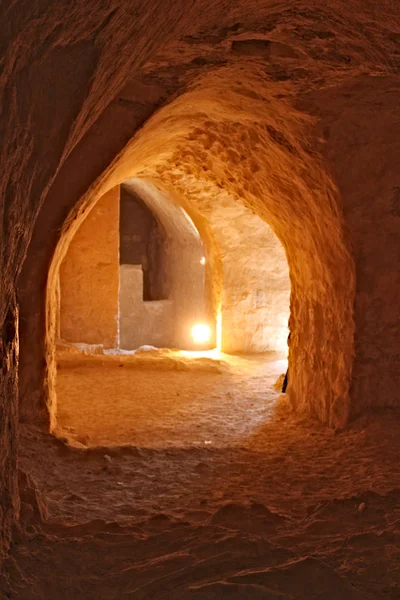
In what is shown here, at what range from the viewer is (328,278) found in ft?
14.4

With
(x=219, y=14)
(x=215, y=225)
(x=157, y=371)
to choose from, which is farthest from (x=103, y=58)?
(x=215, y=225)

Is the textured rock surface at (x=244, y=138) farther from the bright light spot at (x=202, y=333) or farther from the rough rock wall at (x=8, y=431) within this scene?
the bright light spot at (x=202, y=333)

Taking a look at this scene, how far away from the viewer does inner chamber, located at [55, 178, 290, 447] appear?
5.09 meters

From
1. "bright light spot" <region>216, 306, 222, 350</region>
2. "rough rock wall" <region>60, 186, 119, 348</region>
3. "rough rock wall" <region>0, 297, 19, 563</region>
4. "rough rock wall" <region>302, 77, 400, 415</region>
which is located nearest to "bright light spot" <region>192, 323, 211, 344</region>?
"bright light spot" <region>216, 306, 222, 350</region>

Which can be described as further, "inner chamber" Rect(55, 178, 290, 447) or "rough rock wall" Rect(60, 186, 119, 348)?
"rough rock wall" Rect(60, 186, 119, 348)

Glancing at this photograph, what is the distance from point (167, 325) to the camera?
13.0 metres

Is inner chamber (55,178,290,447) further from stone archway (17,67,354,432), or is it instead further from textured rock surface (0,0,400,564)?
textured rock surface (0,0,400,564)

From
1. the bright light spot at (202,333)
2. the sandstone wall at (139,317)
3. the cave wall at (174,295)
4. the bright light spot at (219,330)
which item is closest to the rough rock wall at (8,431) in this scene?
the bright light spot at (219,330)

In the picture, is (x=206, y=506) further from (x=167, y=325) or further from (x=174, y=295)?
(x=174, y=295)

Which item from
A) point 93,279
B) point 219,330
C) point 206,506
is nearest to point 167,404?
point 206,506

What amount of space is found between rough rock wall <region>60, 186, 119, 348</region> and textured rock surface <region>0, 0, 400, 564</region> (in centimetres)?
376

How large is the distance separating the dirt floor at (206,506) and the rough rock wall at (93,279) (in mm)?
3945

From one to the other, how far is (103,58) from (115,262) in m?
8.03

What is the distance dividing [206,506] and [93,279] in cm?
697
